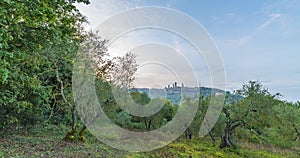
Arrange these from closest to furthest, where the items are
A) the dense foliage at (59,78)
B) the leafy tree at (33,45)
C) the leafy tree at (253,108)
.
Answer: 1. the leafy tree at (33,45)
2. the dense foliage at (59,78)
3. the leafy tree at (253,108)

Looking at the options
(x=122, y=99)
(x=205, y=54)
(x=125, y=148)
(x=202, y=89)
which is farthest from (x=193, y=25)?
(x=202, y=89)

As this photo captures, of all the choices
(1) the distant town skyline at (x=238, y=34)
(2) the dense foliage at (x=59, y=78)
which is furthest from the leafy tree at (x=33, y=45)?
(1) the distant town skyline at (x=238, y=34)

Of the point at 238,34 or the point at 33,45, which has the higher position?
the point at 238,34

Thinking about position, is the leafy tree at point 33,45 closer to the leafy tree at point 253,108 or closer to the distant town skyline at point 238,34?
the distant town skyline at point 238,34

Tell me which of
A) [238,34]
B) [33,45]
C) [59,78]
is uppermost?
[238,34]

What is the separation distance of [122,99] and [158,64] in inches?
88.7

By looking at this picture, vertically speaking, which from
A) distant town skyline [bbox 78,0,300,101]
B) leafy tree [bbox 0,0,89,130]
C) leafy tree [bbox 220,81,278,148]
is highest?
distant town skyline [bbox 78,0,300,101]

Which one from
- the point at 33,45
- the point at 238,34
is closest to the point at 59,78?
the point at 33,45

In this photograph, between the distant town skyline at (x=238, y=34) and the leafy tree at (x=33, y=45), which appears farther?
the distant town skyline at (x=238, y=34)

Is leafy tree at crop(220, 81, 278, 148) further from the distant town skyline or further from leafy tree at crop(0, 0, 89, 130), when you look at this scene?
leafy tree at crop(0, 0, 89, 130)

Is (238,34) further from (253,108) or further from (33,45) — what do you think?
(33,45)

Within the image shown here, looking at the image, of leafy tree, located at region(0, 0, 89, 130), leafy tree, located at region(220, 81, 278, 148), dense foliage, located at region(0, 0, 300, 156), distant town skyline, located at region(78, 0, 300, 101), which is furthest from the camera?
leafy tree, located at region(220, 81, 278, 148)

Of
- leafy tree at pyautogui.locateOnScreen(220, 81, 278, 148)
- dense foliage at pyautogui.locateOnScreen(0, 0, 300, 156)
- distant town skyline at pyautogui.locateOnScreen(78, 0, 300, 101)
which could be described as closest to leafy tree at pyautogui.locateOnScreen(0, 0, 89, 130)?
dense foliage at pyautogui.locateOnScreen(0, 0, 300, 156)

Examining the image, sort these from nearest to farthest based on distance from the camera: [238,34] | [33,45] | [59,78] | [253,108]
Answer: [33,45] → [59,78] → [253,108] → [238,34]
